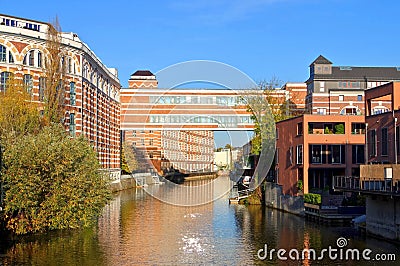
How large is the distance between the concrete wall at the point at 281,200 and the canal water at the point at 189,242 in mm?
1237

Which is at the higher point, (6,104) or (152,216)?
(6,104)

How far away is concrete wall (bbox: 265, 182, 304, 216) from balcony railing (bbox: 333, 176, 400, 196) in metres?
9.81

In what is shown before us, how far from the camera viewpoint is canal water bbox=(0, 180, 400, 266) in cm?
3064

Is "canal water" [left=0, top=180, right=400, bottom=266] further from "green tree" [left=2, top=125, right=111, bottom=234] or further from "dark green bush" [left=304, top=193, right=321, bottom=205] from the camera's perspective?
"dark green bush" [left=304, top=193, right=321, bottom=205]

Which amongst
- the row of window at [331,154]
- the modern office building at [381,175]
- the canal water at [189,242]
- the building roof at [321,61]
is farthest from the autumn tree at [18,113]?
the building roof at [321,61]

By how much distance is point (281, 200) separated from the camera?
56281 mm

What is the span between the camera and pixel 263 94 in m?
75.4

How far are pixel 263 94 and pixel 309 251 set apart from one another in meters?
43.9

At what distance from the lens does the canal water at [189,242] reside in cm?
3064

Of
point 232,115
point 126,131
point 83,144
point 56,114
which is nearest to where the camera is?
point 83,144

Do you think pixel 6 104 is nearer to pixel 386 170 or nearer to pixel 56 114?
pixel 56 114

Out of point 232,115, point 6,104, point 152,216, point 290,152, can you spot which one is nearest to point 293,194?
point 290,152

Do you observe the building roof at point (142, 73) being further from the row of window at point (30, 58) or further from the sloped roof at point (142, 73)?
the row of window at point (30, 58)

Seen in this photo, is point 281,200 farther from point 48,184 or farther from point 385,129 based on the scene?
point 48,184
